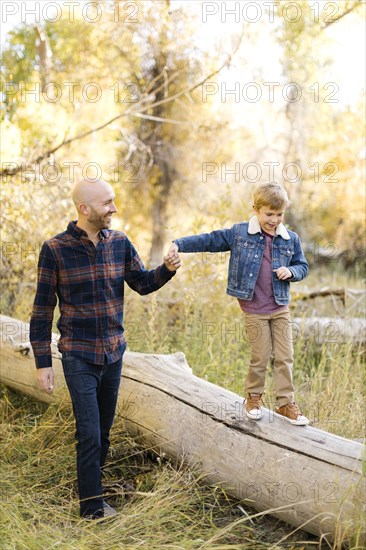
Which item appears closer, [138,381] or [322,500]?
[322,500]

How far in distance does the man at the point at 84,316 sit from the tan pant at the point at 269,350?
2.43ft

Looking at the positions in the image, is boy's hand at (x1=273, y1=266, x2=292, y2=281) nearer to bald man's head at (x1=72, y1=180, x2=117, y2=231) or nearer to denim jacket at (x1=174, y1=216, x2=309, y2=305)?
denim jacket at (x1=174, y1=216, x2=309, y2=305)

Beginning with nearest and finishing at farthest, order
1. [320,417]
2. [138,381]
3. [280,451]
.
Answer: [280,451], [138,381], [320,417]

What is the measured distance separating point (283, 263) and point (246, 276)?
0.22 m

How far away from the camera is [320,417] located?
4.47 meters

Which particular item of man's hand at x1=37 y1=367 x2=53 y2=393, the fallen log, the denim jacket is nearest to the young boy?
the denim jacket

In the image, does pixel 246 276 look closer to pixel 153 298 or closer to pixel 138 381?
pixel 138 381

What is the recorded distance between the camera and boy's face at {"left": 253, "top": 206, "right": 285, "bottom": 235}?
345 centimetres

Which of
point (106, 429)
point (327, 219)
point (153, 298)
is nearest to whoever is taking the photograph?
point (106, 429)

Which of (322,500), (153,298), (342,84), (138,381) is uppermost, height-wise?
(342,84)

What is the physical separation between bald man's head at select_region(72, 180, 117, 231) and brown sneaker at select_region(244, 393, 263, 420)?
124 centimetres

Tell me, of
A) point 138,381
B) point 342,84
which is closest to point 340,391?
point 138,381

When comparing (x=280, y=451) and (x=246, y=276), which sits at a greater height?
(x=246, y=276)

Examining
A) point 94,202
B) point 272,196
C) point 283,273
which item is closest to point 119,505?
point 283,273
